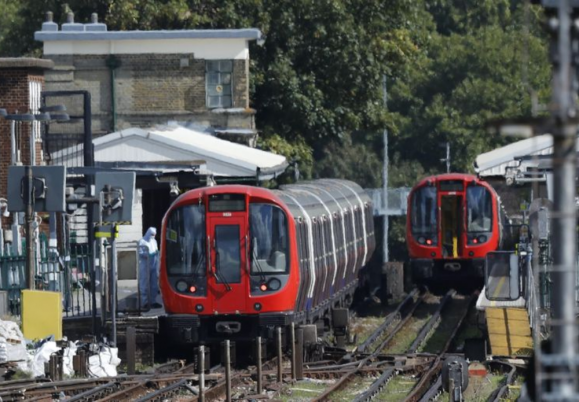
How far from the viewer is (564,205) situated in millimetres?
5348

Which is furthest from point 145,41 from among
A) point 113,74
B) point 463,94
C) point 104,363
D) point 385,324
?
point 463,94

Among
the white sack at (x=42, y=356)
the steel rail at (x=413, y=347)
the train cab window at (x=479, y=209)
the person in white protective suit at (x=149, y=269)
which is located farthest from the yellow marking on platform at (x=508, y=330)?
the train cab window at (x=479, y=209)

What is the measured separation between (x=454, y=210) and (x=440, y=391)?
15832mm

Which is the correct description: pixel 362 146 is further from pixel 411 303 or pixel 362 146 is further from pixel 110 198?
pixel 110 198

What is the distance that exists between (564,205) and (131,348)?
14.9m

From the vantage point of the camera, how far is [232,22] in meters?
44.1

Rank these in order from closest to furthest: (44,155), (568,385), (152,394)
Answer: (568,385) < (152,394) < (44,155)

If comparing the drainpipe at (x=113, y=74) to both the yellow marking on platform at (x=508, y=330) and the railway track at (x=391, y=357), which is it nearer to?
the railway track at (x=391, y=357)

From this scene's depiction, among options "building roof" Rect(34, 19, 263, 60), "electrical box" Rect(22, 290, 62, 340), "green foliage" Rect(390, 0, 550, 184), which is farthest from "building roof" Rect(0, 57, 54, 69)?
"green foliage" Rect(390, 0, 550, 184)

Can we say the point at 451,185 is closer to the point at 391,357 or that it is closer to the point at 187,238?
the point at 391,357

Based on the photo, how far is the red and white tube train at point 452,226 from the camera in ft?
106

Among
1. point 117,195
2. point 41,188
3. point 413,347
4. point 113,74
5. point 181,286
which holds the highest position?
point 113,74

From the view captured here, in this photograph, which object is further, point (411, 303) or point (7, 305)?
point (411, 303)

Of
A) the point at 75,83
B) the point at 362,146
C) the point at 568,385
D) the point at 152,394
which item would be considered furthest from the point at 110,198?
the point at 362,146
